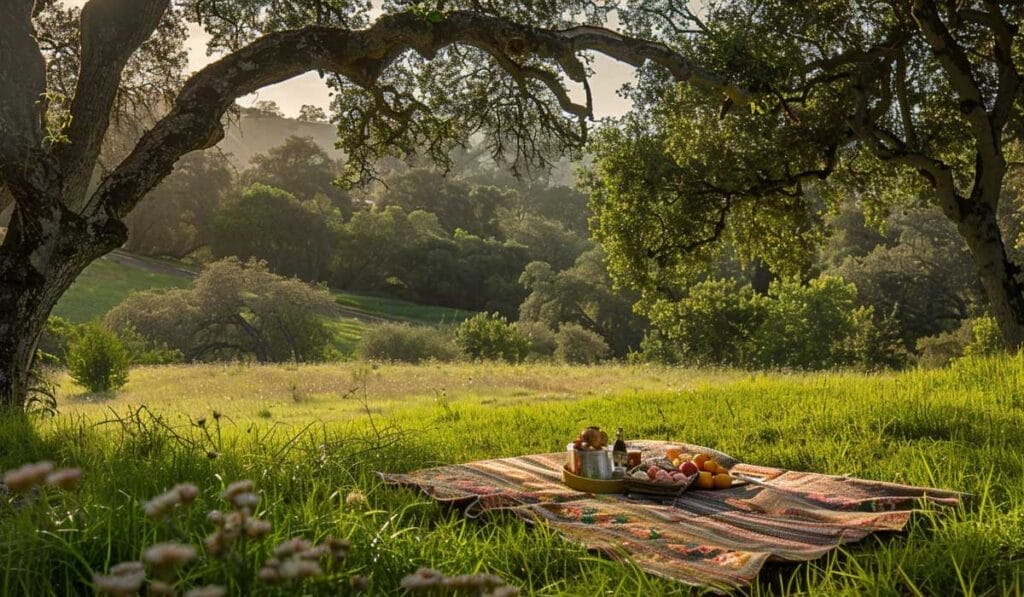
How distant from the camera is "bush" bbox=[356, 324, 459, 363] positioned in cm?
3169

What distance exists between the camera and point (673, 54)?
9.02m

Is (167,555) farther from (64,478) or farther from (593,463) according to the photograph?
(593,463)

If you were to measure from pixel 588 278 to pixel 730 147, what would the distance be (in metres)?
27.1

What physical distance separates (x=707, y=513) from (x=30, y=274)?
6046 millimetres

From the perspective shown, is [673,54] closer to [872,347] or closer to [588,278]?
[872,347]

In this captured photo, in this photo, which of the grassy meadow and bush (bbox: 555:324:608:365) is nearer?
the grassy meadow

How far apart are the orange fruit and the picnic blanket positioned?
6 cm

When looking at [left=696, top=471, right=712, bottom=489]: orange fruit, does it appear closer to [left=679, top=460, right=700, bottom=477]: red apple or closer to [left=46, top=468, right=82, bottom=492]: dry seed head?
[left=679, top=460, right=700, bottom=477]: red apple

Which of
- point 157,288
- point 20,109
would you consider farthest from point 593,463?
point 157,288

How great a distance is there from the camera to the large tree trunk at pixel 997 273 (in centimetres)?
1170

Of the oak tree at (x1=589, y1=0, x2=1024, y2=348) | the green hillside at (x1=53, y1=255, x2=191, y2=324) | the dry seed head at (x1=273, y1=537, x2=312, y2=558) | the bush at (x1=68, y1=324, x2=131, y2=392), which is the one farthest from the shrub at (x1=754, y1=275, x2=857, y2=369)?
the dry seed head at (x1=273, y1=537, x2=312, y2=558)

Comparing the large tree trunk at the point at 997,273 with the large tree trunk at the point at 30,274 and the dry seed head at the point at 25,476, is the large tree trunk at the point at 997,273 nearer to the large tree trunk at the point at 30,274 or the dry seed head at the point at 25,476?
the large tree trunk at the point at 30,274

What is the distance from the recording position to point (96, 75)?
7598 millimetres

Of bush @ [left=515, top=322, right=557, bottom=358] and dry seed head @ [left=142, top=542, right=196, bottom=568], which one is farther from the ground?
dry seed head @ [left=142, top=542, right=196, bottom=568]
